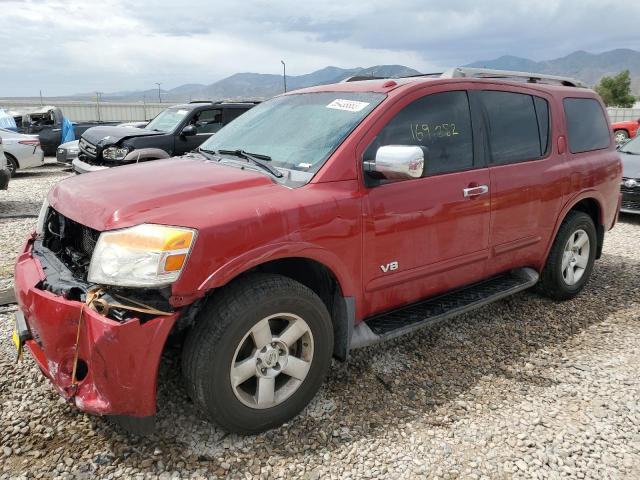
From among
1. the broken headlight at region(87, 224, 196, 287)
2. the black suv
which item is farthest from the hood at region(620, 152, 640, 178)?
the broken headlight at region(87, 224, 196, 287)

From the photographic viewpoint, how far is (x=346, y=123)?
2.98 m

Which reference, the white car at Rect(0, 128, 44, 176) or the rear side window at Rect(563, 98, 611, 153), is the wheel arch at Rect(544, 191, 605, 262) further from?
the white car at Rect(0, 128, 44, 176)

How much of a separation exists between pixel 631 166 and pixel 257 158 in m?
7.39

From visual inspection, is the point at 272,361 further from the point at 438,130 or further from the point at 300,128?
the point at 438,130

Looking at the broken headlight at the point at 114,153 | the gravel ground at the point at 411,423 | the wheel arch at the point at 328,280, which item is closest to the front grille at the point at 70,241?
the gravel ground at the point at 411,423

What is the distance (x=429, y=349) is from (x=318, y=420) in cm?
115

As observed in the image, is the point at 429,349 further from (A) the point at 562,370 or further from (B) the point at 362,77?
(B) the point at 362,77

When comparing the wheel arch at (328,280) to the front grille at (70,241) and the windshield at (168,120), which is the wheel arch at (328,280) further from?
the windshield at (168,120)

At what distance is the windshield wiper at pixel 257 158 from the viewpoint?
2.87m

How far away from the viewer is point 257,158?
10.2 feet

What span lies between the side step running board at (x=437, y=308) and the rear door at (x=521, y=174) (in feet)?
0.40

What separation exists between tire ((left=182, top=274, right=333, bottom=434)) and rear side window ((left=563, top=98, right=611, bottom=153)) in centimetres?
293

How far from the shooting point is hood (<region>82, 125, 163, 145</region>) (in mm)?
8719

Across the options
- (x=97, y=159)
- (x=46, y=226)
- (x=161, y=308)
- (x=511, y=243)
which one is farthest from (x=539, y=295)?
(x=97, y=159)
